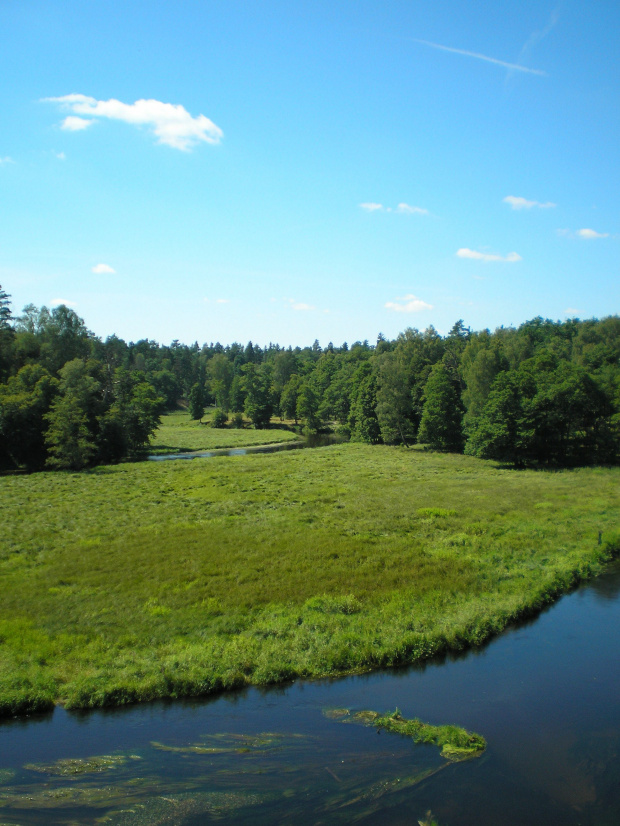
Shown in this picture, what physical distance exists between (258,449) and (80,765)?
231 feet

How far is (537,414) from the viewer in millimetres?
55531

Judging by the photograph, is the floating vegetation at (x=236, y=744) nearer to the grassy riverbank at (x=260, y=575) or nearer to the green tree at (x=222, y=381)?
the grassy riverbank at (x=260, y=575)

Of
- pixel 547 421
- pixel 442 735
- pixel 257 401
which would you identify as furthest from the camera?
pixel 257 401

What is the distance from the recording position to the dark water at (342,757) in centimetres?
1097

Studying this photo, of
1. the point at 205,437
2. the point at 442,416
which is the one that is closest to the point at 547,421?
the point at 442,416

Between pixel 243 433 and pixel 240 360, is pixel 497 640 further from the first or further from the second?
pixel 240 360

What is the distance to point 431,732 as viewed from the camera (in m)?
13.4

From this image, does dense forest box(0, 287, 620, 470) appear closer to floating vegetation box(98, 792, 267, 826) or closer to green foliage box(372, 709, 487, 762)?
green foliage box(372, 709, 487, 762)

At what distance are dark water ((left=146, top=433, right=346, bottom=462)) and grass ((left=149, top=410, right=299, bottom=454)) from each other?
223 cm

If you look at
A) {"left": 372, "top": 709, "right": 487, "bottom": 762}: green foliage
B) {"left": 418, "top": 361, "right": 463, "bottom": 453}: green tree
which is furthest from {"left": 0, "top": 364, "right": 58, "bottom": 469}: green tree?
{"left": 372, "top": 709, "right": 487, "bottom": 762}: green foliage

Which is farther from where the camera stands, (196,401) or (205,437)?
(196,401)

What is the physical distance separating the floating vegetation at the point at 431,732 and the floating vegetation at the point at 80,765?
5.40m

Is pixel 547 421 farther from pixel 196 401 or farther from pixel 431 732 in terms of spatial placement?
pixel 196 401

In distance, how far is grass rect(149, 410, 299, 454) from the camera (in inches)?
3278
